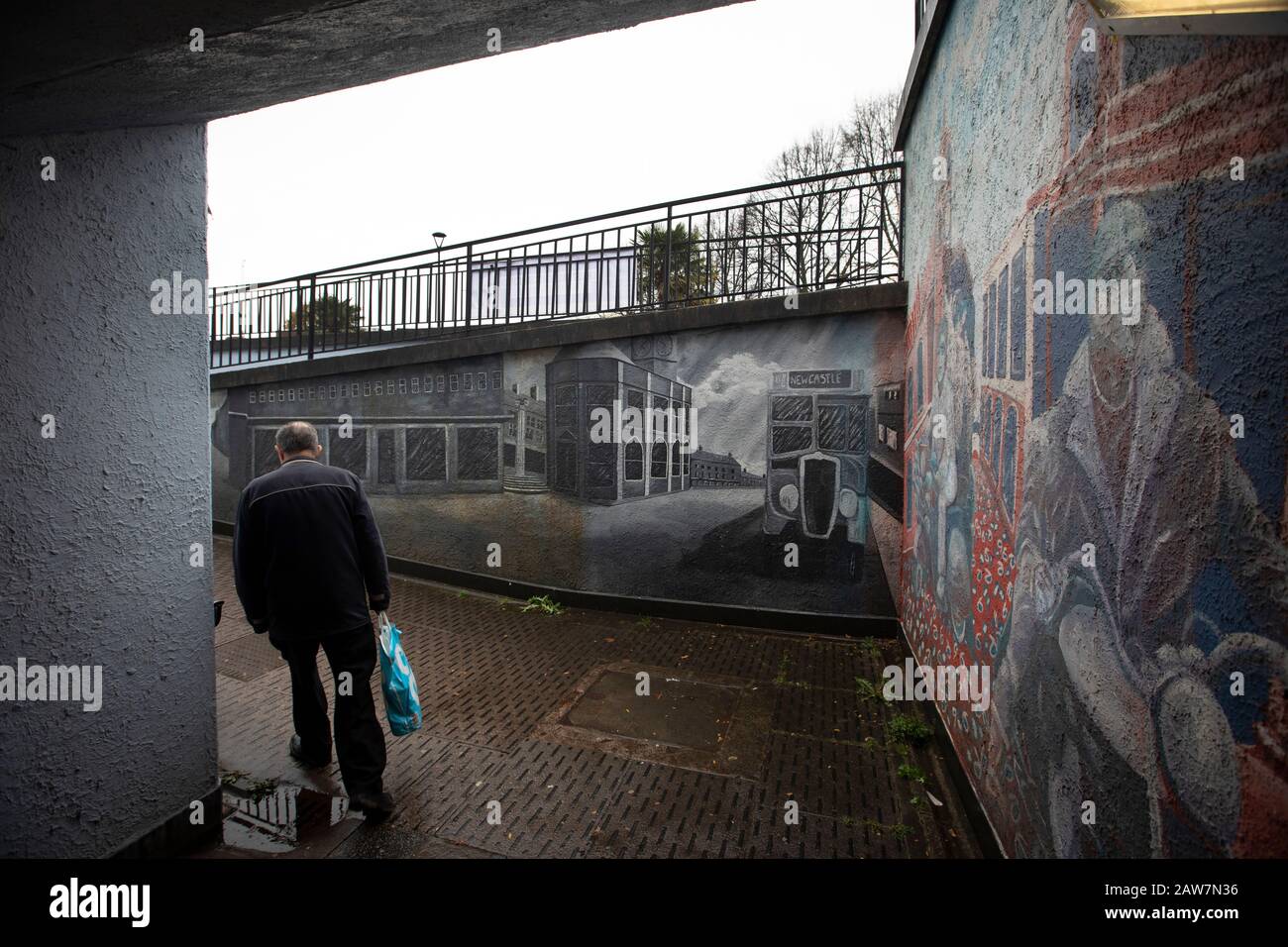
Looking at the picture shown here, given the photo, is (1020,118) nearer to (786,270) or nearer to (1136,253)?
(1136,253)

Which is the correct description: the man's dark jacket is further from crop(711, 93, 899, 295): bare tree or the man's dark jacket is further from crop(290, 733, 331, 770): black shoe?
crop(711, 93, 899, 295): bare tree

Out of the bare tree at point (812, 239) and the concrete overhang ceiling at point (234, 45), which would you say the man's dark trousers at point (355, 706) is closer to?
the concrete overhang ceiling at point (234, 45)

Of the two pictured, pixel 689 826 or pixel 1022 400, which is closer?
pixel 1022 400

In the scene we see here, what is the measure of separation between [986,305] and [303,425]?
3.74 m

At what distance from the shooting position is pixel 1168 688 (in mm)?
1546

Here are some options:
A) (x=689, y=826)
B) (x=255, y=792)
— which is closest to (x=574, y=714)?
(x=689, y=826)

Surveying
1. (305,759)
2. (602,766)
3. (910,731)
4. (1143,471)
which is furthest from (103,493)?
(910,731)

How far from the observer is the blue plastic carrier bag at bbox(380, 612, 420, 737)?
10.8 feet

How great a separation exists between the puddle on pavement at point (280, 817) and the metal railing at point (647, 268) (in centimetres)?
587

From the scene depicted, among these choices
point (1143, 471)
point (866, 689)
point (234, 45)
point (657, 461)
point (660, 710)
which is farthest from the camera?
point (657, 461)

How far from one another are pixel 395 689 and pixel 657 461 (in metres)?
4.07

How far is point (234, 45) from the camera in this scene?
6.26ft

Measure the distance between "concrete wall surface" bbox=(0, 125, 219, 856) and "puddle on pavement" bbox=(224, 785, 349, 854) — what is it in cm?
27

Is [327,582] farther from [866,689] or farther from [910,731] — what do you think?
[866,689]
